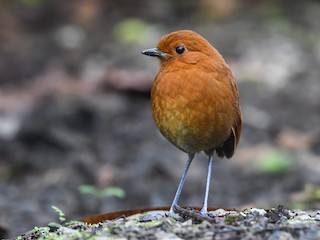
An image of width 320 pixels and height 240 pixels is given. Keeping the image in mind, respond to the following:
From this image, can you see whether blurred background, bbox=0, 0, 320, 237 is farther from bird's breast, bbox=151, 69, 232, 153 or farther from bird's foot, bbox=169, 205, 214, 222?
bird's foot, bbox=169, 205, 214, 222

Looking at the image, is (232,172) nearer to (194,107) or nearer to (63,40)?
(194,107)

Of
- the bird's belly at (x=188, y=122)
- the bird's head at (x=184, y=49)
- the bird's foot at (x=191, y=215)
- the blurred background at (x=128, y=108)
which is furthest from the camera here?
the blurred background at (x=128, y=108)

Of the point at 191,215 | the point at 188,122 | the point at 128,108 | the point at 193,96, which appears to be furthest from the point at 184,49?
the point at 128,108

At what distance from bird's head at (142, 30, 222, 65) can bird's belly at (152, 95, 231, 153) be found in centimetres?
34

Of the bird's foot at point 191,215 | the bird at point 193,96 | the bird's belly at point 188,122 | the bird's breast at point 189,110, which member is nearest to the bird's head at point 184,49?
the bird at point 193,96

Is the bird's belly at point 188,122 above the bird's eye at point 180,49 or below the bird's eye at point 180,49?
below

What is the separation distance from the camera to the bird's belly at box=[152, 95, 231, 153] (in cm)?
447

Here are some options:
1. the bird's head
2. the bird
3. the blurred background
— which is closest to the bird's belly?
the bird

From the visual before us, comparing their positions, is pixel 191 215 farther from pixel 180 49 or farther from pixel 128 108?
pixel 128 108

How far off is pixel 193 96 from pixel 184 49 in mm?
444

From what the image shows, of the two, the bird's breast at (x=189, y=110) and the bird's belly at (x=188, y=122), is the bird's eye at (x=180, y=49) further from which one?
the bird's belly at (x=188, y=122)

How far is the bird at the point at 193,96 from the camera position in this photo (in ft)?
14.7

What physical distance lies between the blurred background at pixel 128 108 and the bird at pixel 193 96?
115 cm

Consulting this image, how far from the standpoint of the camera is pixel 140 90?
943cm
